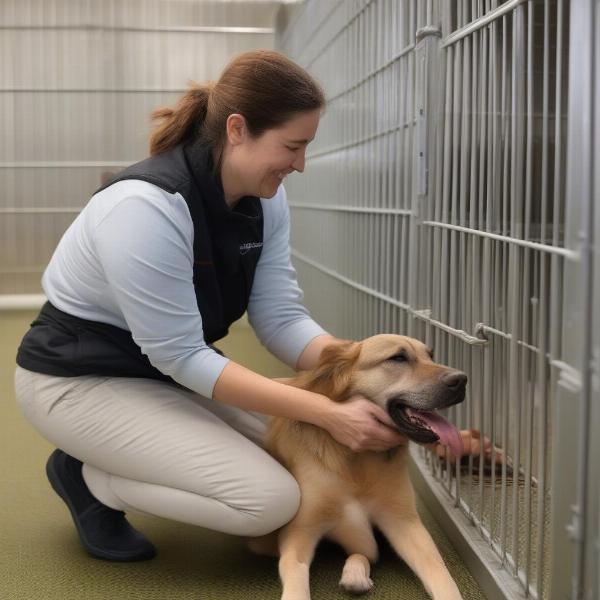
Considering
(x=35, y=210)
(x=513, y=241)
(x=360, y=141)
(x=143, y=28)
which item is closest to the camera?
(x=513, y=241)

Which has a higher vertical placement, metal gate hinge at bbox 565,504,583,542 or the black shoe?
metal gate hinge at bbox 565,504,583,542

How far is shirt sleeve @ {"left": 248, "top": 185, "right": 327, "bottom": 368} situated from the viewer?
2117 mm

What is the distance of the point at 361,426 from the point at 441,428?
0.16 meters

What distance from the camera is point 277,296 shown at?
7.04ft

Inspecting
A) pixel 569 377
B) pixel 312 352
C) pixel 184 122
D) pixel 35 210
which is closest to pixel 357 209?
pixel 312 352

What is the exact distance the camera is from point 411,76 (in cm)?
237

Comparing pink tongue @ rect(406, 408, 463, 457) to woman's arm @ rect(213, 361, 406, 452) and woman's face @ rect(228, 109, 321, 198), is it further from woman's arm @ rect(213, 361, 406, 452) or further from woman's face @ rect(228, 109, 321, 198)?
woman's face @ rect(228, 109, 321, 198)

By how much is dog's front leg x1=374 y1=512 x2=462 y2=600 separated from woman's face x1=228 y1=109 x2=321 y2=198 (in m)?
0.75

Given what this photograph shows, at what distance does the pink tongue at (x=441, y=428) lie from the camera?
5.58ft

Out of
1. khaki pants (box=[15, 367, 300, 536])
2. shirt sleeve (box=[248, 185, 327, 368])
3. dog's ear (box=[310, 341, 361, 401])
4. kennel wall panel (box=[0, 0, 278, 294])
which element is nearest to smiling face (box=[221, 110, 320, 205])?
shirt sleeve (box=[248, 185, 327, 368])

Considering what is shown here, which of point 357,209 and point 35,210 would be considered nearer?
point 357,209

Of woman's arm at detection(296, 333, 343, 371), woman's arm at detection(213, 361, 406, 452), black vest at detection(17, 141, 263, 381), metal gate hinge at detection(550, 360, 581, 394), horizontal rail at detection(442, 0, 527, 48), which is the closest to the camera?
metal gate hinge at detection(550, 360, 581, 394)

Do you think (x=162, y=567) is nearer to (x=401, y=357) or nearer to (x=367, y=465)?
(x=367, y=465)

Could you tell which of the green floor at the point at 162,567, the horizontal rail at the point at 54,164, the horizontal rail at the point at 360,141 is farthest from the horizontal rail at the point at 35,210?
the green floor at the point at 162,567
